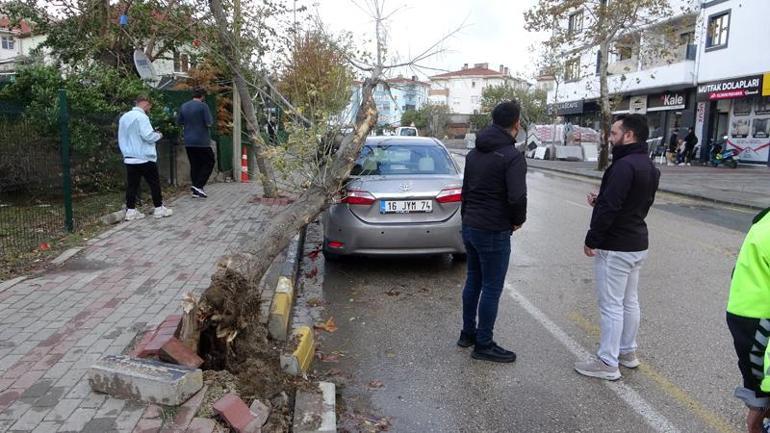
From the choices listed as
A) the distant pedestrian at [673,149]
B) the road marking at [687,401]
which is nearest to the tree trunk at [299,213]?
the road marking at [687,401]

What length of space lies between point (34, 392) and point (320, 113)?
4.83 meters

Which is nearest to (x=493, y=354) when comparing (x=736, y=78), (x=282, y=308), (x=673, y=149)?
(x=282, y=308)

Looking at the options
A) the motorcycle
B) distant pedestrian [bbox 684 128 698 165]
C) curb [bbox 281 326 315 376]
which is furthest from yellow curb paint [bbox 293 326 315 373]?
distant pedestrian [bbox 684 128 698 165]

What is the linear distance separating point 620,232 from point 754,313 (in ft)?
7.03

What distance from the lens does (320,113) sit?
7508 mm

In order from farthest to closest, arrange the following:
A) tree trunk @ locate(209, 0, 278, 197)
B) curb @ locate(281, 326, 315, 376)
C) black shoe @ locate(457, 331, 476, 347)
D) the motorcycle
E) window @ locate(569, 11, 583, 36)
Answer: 1. the motorcycle
2. window @ locate(569, 11, 583, 36)
3. tree trunk @ locate(209, 0, 278, 197)
4. black shoe @ locate(457, 331, 476, 347)
5. curb @ locate(281, 326, 315, 376)

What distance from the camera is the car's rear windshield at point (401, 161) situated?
22.8 feet

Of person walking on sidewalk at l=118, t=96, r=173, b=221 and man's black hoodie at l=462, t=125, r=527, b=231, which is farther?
person walking on sidewalk at l=118, t=96, r=173, b=221

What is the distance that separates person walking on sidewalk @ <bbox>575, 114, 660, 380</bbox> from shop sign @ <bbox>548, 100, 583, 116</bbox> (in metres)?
37.9

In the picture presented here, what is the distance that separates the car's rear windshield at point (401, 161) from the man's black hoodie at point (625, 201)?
3146 millimetres

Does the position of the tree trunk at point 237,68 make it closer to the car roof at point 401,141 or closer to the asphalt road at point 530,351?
the car roof at point 401,141

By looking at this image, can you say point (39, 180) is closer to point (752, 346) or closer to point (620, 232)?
point (620, 232)

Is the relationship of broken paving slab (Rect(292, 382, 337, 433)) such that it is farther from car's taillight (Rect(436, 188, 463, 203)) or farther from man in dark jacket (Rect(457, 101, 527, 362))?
car's taillight (Rect(436, 188, 463, 203))

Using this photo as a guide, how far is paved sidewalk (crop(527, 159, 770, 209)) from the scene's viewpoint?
1464 cm
